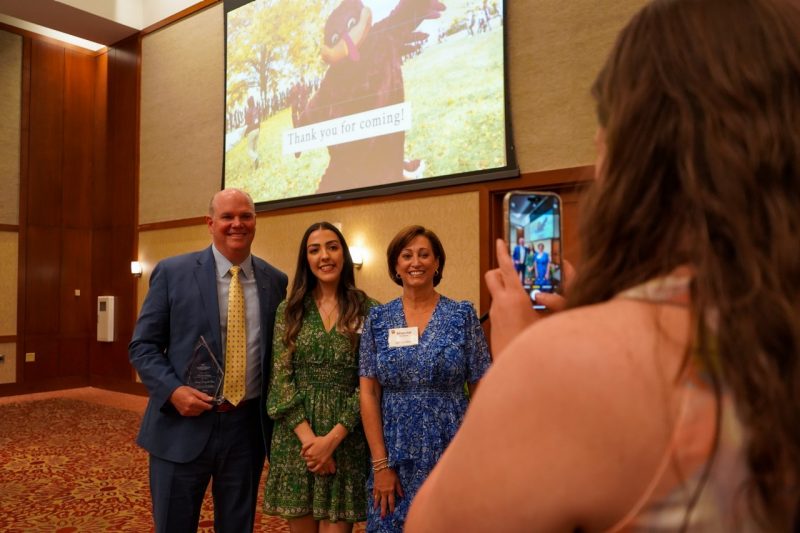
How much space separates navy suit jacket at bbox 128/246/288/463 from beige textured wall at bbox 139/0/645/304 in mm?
3222

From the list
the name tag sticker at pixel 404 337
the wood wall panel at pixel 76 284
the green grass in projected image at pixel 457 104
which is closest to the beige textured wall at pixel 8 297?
the wood wall panel at pixel 76 284

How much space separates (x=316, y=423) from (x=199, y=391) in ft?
1.75

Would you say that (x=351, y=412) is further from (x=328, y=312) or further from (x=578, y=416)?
(x=578, y=416)

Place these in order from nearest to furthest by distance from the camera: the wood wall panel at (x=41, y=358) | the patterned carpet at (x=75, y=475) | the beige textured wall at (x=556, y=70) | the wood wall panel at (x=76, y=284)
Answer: the patterned carpet at (x=75, y=475) → the beige textured wall at (x=556, y=70) → the wood wall panel at (x=41, y=358) → the wood wall panel at (x=76, y=284)

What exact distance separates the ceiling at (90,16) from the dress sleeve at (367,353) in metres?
7.88

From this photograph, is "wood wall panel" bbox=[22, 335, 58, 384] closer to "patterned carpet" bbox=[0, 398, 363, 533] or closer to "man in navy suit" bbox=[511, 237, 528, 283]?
"patterned carpet" bbox=[0, 398, 363, 533]

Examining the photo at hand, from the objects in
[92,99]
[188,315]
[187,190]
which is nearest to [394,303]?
[188,315]

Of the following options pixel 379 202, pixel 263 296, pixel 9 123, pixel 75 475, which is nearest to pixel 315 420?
pixel 263 296

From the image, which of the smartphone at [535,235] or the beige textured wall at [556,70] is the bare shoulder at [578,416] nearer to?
the smartphone at [535,235]

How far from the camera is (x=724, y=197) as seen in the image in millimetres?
542

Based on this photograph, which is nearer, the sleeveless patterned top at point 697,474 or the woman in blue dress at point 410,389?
the sleeveless patterned top at point 697,474

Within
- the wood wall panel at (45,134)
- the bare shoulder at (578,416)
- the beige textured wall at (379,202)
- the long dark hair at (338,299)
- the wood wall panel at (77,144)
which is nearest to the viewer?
the bare shoulder at (578,416)

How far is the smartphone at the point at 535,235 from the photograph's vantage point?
44.4 inches

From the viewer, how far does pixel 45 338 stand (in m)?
10.0
